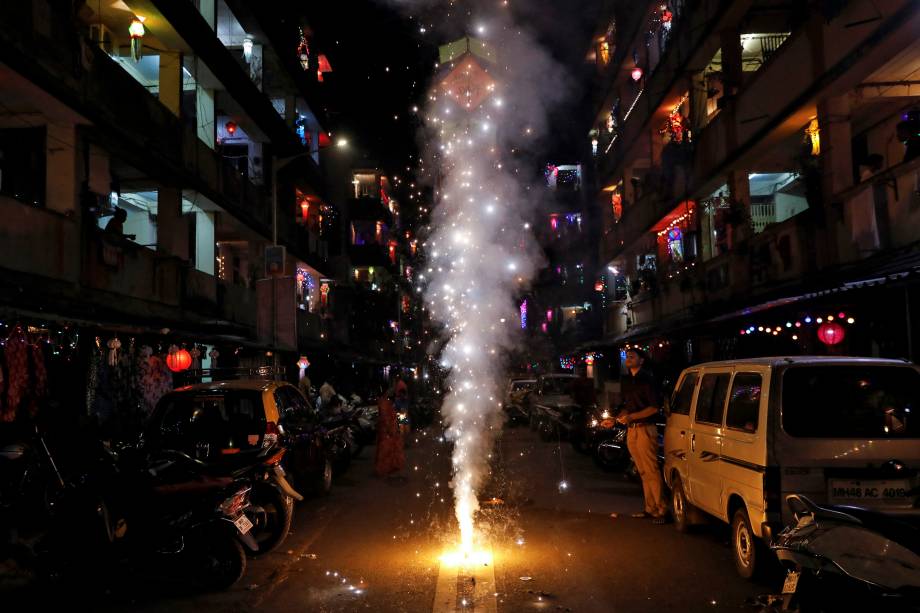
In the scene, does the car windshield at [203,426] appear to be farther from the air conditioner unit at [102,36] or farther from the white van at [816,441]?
the air conditioner unit at [102,36]

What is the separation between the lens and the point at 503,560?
7.48 m

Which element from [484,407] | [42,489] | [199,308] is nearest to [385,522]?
[42,489]

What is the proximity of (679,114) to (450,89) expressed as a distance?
7.94 metres

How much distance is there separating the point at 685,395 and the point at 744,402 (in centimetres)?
190

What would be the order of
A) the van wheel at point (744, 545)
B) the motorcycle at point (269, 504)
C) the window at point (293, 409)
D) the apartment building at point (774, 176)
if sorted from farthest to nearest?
the apartment building at point (774, 176) < the window at point (293, 409) < the motorcycle at point (269, 504) < the van wheel at point (744, 545)

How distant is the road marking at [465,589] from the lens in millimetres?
5949

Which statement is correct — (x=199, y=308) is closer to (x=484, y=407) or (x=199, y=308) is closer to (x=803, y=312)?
(x=803, y=312)

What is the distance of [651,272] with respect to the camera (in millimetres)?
26250

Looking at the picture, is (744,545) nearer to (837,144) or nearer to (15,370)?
(15,370)

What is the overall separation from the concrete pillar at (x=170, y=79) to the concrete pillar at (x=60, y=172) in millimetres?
5236

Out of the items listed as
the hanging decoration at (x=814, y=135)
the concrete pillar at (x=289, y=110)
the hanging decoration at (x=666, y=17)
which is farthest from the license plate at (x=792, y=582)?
the concrete pillar at (x=289, y=110)

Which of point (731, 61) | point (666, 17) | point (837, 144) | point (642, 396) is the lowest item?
point (642, 396)

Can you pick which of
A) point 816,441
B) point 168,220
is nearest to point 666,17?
point 168,220

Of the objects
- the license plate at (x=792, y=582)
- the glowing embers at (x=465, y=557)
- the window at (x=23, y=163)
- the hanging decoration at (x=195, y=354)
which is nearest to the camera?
the license plate at (x=792, y=582)
